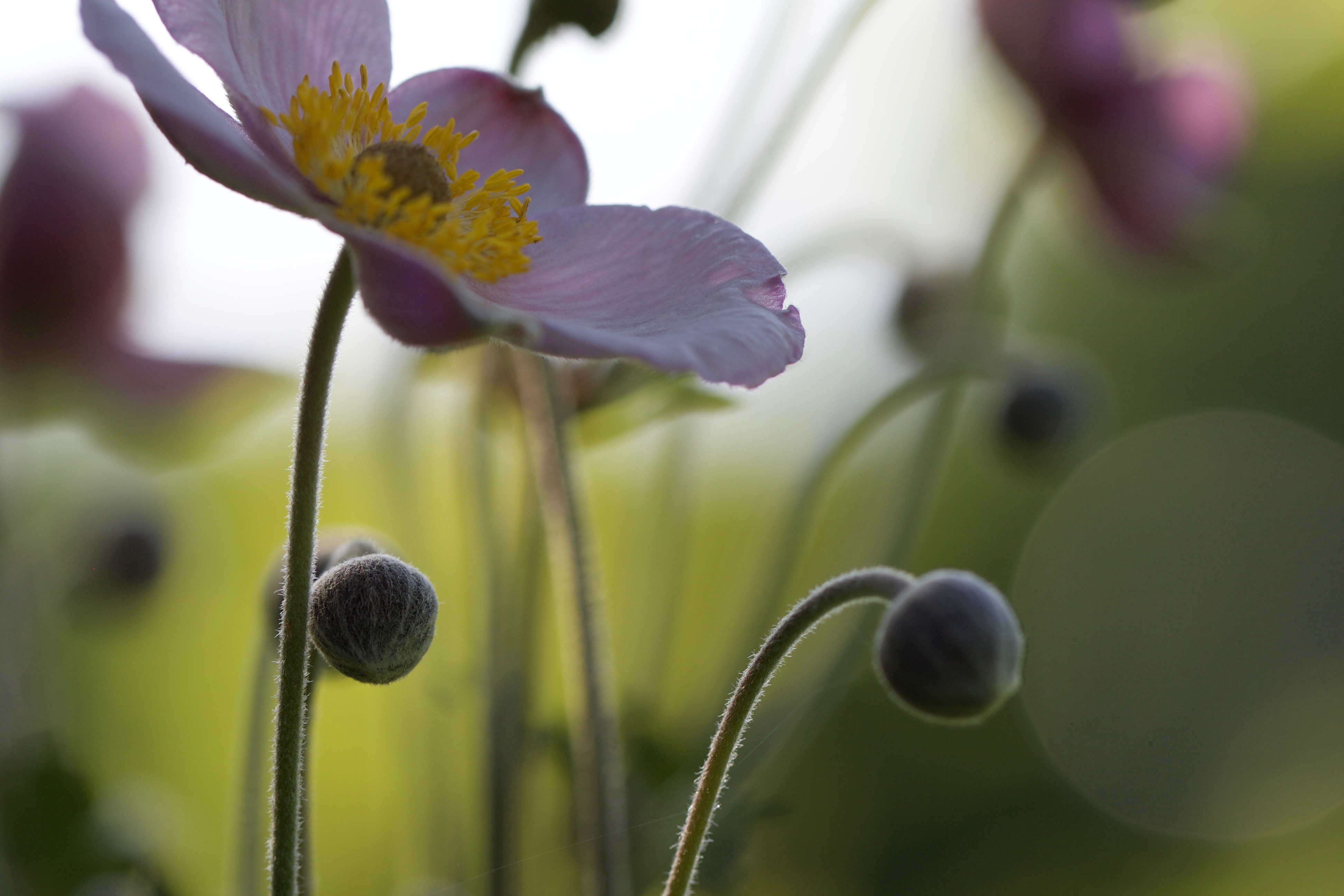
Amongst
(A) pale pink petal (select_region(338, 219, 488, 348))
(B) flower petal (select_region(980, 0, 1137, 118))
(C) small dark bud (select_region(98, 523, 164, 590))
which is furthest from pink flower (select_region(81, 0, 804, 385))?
(B) flower petal (select_region(980, 0, 1137, 118))

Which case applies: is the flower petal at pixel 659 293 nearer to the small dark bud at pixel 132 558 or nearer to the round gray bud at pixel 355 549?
the round gray bud at pixel 355 549

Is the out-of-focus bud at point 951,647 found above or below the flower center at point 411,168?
below

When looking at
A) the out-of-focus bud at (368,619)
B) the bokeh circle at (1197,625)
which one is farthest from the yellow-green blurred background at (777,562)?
the out-of-focus bud at (368,619)

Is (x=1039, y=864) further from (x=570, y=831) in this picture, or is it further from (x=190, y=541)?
(x=190, y=541)

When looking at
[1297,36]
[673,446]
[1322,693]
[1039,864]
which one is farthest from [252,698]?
[1297,36]

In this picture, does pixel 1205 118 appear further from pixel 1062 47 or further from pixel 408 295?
pixel 408 295

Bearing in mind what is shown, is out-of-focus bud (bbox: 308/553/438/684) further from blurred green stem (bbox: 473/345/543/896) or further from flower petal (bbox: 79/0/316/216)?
blurred green stem (bbox: 473/345/543/896)

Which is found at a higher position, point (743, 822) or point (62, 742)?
point (743, 822)
